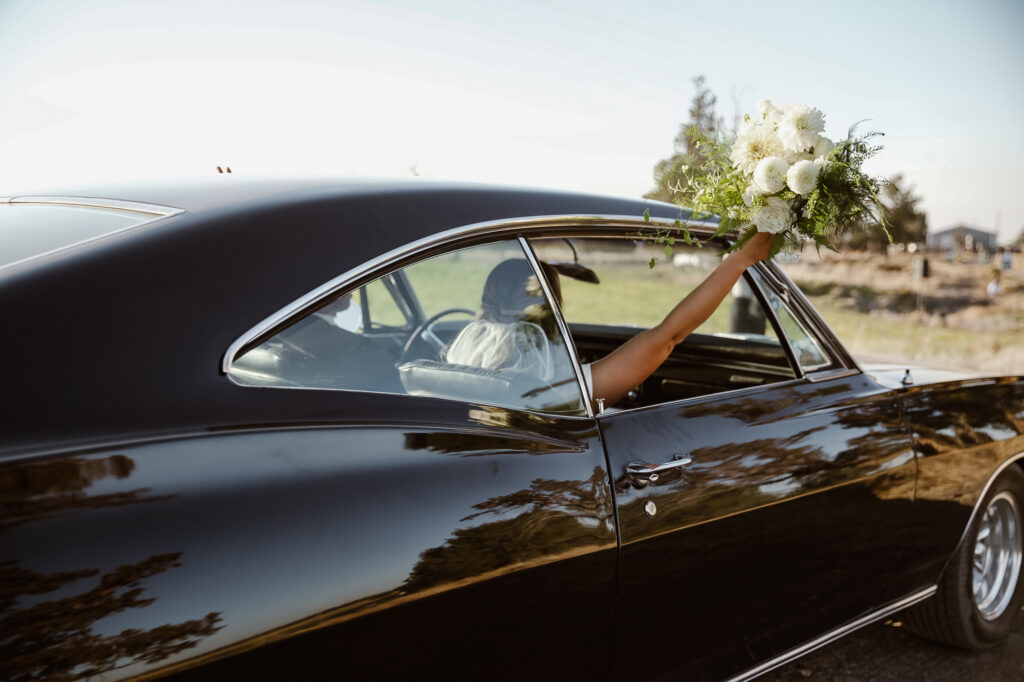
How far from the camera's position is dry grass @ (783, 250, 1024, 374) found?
1658cm

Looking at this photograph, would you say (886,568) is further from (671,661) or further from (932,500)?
(671,661)

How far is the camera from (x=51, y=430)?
1223 mm

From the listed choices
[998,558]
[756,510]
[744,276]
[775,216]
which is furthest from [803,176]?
[998,558]

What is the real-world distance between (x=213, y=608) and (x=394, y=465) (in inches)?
16.0

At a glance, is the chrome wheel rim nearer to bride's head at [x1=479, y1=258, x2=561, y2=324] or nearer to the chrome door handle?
the chrome door handle

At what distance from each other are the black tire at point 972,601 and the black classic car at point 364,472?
66 cm

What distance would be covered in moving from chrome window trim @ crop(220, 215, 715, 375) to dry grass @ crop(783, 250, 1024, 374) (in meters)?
8.34

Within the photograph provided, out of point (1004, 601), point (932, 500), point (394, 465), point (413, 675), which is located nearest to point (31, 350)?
point (394, 465)

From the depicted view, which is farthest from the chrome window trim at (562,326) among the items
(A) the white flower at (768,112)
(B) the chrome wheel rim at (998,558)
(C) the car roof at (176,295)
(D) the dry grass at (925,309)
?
(D) the dry grass at (925,309)

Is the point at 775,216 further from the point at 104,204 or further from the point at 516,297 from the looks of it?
the point at 104,204

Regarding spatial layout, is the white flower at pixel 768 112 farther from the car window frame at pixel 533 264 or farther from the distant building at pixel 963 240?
the distant building at pixel 963 240

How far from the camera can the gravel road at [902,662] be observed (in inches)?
123

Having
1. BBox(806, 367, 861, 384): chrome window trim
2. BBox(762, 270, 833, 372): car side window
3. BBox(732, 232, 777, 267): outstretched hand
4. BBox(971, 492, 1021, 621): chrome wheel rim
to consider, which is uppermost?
BBox(732, 232, 777, 267): outstretched hand

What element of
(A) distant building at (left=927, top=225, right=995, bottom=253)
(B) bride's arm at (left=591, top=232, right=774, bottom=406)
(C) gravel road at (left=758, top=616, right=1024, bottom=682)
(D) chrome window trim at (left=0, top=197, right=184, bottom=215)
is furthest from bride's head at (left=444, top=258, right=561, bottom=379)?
(A) distant building at (left=927, top=225, right=995, bottom=253)
